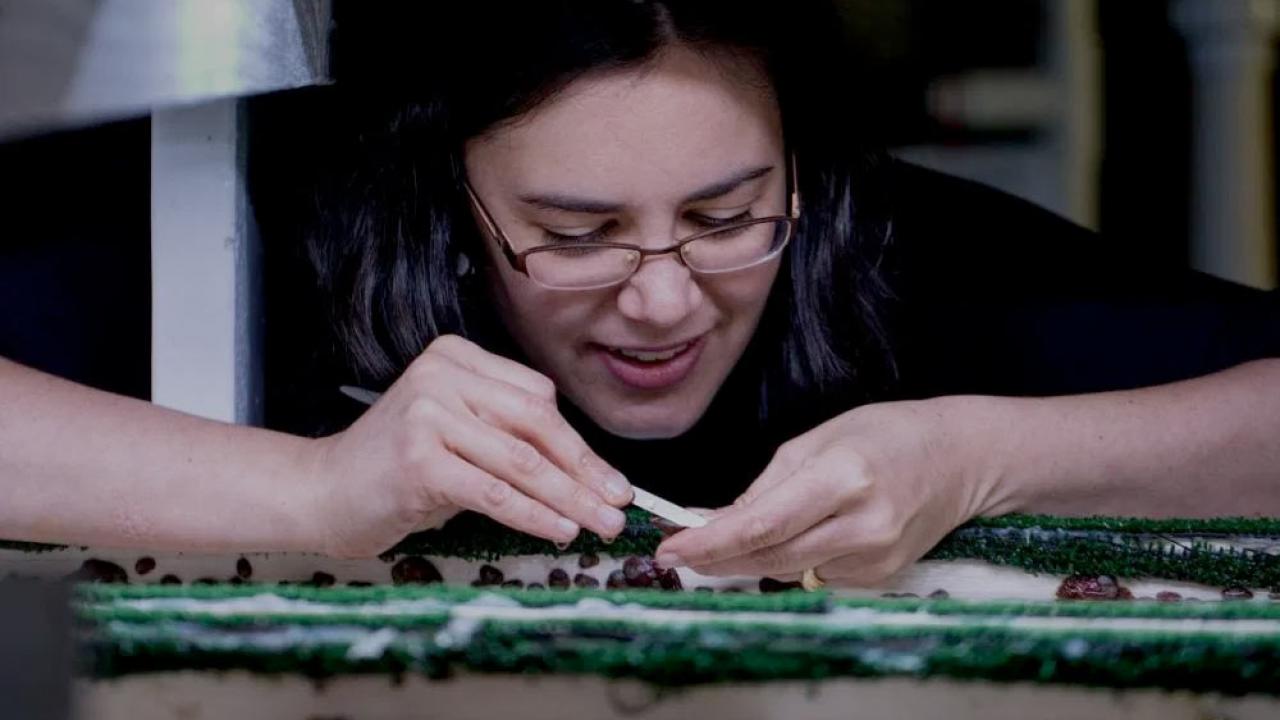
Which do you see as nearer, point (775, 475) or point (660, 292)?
point (775, 475)

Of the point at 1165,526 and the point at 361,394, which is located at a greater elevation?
the point at 361,394

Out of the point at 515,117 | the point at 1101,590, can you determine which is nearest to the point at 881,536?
the point at 1101,590

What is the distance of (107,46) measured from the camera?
2.90 feet

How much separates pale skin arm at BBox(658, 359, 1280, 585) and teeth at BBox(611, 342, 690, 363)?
0.23 metres

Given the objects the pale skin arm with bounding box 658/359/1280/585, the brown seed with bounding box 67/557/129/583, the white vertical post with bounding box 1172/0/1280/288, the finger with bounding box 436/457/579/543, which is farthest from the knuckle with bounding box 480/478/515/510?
the white vertical post with bounding box 1172/0/1280/288

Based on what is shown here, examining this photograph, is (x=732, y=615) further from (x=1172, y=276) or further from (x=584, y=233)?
(x=1172, y=276)

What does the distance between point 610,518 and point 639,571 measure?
0.04 m

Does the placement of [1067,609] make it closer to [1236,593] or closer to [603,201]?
[1236,593]

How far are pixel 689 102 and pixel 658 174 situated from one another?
0.22 feet

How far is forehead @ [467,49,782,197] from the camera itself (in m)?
1.00

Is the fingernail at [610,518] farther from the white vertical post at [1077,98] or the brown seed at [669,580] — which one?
the white vertical post at [1077,98]

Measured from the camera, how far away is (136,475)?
93cm

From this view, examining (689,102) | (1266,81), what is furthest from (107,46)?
(1266,81)

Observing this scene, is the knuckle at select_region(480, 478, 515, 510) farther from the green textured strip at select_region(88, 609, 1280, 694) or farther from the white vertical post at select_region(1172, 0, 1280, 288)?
the white vertical post at select_region(1172, 0, 1280, 288)
